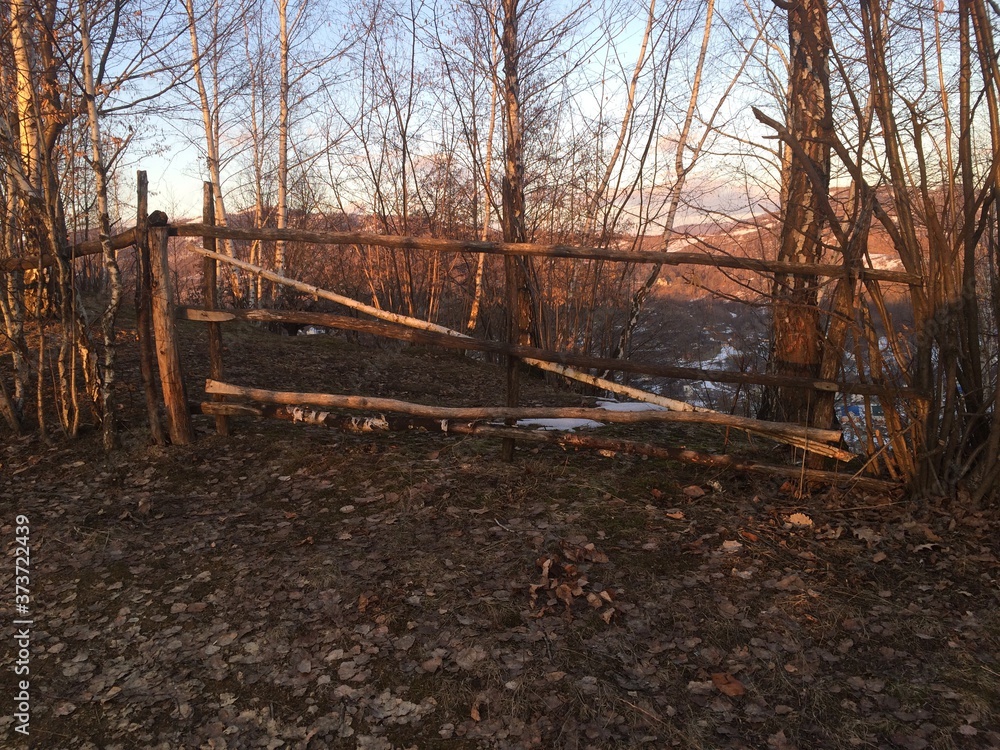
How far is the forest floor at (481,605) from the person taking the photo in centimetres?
244

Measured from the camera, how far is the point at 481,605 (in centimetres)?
310

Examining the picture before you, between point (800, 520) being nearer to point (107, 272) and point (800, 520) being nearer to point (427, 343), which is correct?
point (427, 343)

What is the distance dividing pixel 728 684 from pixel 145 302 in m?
4.49

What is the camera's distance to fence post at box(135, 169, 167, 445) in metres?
4.61

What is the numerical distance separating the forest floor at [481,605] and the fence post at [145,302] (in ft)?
0.97

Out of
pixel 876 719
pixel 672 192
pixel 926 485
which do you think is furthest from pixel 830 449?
pixel 672 192

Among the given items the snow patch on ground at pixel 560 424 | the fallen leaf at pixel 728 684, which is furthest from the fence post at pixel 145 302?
the fallen leaf at pixel 728 684

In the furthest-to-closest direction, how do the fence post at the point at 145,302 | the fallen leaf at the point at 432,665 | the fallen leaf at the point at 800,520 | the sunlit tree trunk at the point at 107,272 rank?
the sunlit tree trunk at the point at 107,272 < the fence post at the point at 145,302 < the fallen leaf at the point at 800,520 < the fallen leaf at the point at 432,665

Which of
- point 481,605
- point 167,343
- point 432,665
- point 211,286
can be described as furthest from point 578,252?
point 167,343

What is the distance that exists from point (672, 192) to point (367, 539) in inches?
310

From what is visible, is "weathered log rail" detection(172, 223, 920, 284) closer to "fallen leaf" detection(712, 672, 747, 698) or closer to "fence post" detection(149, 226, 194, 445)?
"fence post" detection(149, 226, 194, 445)

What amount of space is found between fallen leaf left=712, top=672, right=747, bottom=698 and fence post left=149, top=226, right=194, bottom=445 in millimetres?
4145

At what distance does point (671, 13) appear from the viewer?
31.7ft

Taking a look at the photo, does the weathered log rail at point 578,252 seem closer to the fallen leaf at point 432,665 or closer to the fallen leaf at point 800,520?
the fallen leaf at point 800,520
